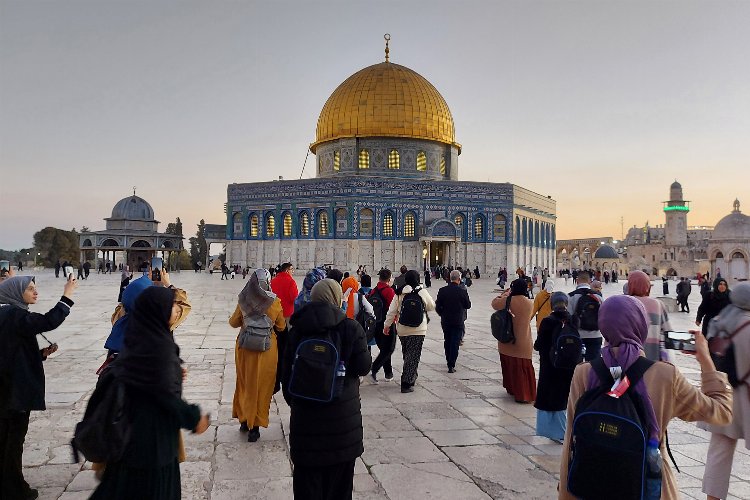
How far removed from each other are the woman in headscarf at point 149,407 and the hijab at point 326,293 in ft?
2.99

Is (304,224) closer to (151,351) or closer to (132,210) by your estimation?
(132,210)

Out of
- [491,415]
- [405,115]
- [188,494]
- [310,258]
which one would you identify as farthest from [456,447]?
[405,115]

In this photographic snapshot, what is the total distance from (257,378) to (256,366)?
3.9 inches

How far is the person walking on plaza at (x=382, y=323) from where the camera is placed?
7254 millimetres

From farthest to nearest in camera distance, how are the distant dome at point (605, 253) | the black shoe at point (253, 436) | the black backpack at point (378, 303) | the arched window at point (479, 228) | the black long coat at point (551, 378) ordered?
the distant dome at point (605, 253)
the arched window at point (479, 228)
the black backpack at point (378, 303)
the black long coat at point (551, 378)
the black shoe at point (253, 436)

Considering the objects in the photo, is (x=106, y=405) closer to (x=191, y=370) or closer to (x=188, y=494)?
(x=188, y=494)

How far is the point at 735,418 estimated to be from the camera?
11.4ft

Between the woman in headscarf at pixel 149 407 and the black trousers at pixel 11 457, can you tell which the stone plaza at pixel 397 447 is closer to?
the black trousers at pixel 11 457

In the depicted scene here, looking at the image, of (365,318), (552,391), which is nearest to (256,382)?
(365,318)

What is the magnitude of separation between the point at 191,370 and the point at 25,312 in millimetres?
4286

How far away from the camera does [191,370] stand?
770 centimetres

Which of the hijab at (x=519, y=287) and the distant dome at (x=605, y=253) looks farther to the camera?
the distant dome at (x=605, y=253)

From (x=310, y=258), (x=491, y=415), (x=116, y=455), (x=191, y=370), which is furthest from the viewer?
(x=310, y=258)

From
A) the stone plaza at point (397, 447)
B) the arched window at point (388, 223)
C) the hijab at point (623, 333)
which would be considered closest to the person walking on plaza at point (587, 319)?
the stone plaza at point (397, 447)
